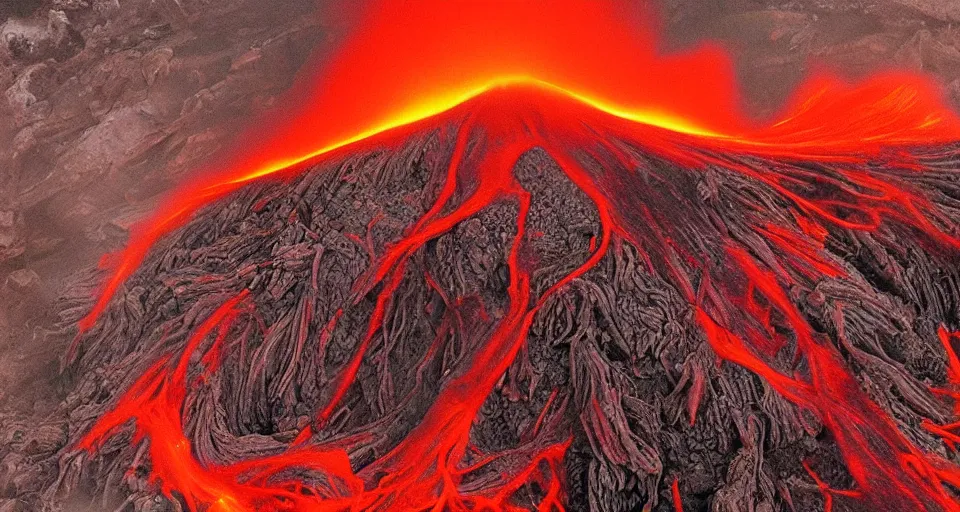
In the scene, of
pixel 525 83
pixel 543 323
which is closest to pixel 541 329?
pixel 543 323

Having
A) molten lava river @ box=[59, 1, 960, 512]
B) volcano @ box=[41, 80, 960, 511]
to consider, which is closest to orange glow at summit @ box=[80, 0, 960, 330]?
molten lava river @ box=[59, 1, 960, 512]

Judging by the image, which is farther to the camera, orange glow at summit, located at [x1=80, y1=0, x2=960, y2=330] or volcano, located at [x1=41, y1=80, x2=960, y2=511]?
orange glow at summit, located at [x1=80, y1=0, x2=960, y2=330]

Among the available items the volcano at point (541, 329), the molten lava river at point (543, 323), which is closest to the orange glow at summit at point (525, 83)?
the molten lava river at point (543, 323)

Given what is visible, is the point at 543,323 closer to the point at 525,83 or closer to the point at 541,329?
the point at 541,329

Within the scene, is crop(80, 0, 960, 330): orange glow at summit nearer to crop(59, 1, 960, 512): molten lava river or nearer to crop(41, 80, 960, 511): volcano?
crop(59, 1, 960, 512): molten lava river

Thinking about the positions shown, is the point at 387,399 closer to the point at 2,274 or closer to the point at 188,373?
the point at 188,373

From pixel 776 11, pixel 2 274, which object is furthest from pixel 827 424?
pixel 2 274
